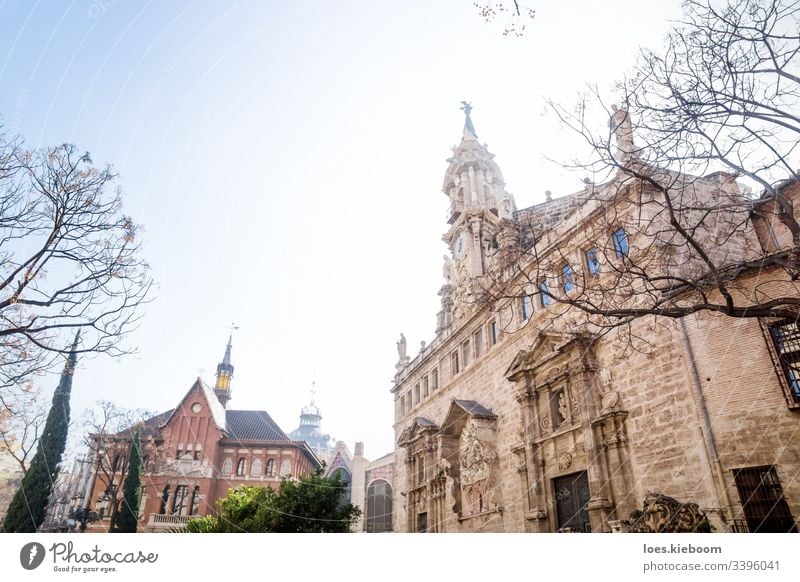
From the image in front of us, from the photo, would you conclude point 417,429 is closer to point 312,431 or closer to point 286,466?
point 286,466

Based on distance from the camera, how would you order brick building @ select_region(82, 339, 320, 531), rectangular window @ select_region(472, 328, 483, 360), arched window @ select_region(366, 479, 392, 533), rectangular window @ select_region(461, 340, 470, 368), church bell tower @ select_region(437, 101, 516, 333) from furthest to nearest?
arched window @ select_region(366, 479, 392, 533) < church bell tower @ select_region(437, 101, 516, 333) < rectangular window @ select_region(461, 340, 470, 368) < brick building @ select_region(82, 339, 320, 531) < rectangular window @ select_region(472, 328, 483, 360)

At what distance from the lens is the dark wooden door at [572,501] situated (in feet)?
39.8

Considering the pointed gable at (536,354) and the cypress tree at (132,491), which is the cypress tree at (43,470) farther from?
the pointed gable at (536,354)

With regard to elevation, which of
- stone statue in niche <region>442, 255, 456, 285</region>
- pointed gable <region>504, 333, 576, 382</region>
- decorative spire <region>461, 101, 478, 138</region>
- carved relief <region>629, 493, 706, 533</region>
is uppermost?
decorative spire <region>461, 101, 478, 138</region>

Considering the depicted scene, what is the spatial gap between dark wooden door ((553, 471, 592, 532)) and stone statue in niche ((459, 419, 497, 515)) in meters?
2.86

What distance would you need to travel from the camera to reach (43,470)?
462 inches

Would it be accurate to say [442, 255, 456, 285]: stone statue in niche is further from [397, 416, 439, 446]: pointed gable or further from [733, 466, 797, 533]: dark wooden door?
[733, 466, 797, 533]: dark wooden door

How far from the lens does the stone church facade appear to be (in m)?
8.49

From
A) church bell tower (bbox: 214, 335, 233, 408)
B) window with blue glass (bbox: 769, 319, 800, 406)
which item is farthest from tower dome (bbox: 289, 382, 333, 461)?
window with blue glass (bbox: 769, 319, 800, 406)

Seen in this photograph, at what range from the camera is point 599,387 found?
12.3 m

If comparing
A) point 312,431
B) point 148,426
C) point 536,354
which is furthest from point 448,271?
point 312,431
